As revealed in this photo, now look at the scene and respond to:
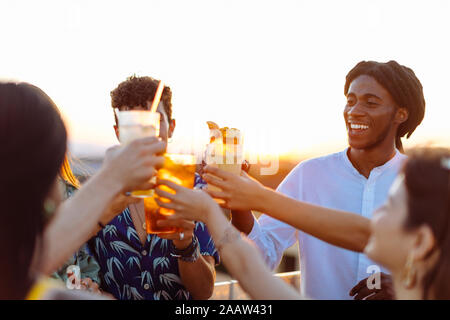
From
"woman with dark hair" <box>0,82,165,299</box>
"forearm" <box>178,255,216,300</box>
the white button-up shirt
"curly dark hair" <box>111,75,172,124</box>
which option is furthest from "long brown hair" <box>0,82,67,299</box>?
the white button-up shirt

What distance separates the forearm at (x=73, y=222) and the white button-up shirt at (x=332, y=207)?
5.73 ft

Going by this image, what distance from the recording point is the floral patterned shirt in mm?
3066

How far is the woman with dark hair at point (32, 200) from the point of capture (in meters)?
1.69

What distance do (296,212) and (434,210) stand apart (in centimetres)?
91

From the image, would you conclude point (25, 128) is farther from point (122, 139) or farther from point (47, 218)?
point (122, 139)

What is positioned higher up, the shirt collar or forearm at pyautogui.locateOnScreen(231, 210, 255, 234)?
the shirt collar

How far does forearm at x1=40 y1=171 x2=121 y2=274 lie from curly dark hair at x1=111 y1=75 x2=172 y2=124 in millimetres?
1372

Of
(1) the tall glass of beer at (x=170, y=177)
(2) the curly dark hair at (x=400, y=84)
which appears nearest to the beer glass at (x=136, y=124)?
(1) the tall glass of beer at (x=170, y=177)

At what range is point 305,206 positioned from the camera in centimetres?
263

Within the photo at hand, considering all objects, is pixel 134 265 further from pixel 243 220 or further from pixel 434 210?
A: pixel 434 210

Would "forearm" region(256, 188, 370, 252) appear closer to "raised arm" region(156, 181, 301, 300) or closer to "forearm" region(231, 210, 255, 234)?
"raised arm" region(156, 181, 301, 300)

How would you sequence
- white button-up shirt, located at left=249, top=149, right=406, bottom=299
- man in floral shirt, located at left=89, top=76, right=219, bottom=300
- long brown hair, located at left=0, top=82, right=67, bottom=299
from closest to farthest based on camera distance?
long brown hair, located at left=0, top=82, right=67, bottom=299 < man in floral shirt, located at left=89, top=76, right=219, bottom=300 < white button-up shirt, located at left=249, top=149, right=406, bottom=299

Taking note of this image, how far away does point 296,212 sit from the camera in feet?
8.58

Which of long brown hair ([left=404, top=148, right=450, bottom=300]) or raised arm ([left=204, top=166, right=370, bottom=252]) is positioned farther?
raised arm ([left=204, top=166, right=370, bottom=252])
